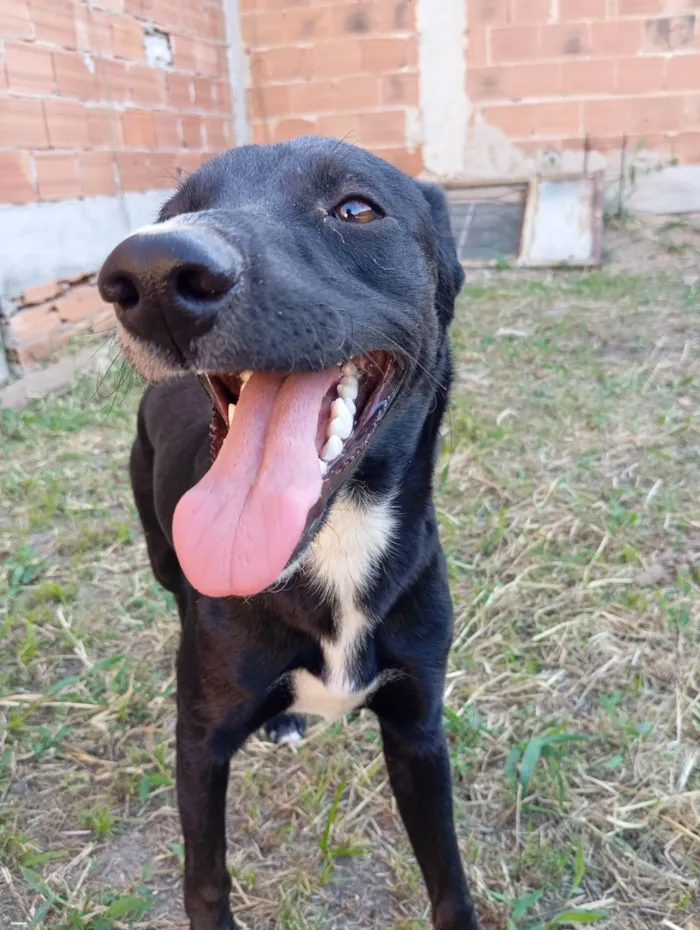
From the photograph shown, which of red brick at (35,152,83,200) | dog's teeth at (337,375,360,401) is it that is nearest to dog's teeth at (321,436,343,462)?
dog's teeth at (337,375,360,401)

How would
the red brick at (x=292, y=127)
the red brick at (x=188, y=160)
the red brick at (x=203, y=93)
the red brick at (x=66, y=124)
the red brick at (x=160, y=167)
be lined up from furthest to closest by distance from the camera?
the red brick at (x=292, y=127) < the red brick at (x=203, y=93) < the red brick at (x=188, y=160) < the red brick at (x=160, y=167) < the red brick at (x=66, y=124)

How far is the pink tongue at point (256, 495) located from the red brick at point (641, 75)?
20.6 ft

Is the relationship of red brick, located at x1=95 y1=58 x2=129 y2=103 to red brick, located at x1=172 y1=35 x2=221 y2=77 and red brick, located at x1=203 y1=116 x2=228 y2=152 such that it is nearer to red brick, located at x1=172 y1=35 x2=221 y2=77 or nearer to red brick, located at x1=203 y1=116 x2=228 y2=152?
red brick, located at x1=172 y1=35 x2=221 y2=77

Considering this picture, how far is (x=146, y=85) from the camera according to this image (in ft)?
18.5

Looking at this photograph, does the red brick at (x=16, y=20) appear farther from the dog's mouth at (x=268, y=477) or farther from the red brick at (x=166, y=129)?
the dog's mouth at (x=268, y=477)

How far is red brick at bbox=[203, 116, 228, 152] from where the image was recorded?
662 centimetres

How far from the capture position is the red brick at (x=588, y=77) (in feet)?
21.3

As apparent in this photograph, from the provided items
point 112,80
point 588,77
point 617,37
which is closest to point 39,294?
point 112,80

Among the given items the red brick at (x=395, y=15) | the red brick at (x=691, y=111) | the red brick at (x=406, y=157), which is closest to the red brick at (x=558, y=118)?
the red brick at (x=691, y=111)

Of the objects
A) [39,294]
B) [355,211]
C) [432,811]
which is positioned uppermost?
[355,211]

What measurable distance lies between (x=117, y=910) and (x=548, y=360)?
363cm

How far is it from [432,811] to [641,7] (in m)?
6.69

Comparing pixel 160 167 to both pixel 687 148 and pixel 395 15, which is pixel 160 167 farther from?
pixel 687 148

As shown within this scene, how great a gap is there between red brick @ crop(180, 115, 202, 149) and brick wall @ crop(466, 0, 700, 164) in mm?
2287
